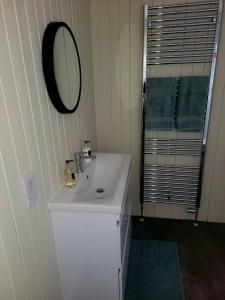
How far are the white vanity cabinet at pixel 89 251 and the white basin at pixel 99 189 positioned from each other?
0.08ft

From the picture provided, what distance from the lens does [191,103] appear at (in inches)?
78.2

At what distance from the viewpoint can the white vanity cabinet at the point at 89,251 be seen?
1.22 metres

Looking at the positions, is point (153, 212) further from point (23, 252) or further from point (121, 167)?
point (23, 252)

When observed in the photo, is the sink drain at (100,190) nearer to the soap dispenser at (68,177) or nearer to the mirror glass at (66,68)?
the soap dispenser at (68,177)

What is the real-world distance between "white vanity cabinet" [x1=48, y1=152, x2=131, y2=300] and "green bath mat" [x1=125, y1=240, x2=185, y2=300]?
33 centimetres

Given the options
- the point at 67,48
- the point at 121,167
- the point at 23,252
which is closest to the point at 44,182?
the point at 23,252

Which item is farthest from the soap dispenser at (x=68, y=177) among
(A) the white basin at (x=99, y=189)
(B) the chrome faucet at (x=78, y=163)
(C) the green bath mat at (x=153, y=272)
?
(C) the green bath mat at (x=153, y=272)

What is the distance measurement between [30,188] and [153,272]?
137cm

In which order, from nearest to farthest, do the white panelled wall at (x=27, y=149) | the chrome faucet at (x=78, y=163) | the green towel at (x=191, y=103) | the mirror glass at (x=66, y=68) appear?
the white panelled wall at (x=27, y=149)
the mirror glass at (x=66, y=68)
the chrome faucet at (x=78, y=163)
the green towel at (x=191, y=103)

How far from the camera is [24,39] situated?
3.19 feet

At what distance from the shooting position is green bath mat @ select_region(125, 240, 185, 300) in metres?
1.66

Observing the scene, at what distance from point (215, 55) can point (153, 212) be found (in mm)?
1681

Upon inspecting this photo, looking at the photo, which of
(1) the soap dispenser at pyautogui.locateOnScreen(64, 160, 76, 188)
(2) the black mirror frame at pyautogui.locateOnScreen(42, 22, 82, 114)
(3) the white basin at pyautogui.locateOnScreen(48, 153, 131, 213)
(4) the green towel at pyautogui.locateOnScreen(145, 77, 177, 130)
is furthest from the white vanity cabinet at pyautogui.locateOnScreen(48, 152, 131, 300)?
(4) the green towel at pyautogui.locateOnScreen(145, 77, 177, 130)

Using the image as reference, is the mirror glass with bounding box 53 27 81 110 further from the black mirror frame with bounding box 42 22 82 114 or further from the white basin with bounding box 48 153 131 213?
the white basin with bounding box 48 153 131 213
